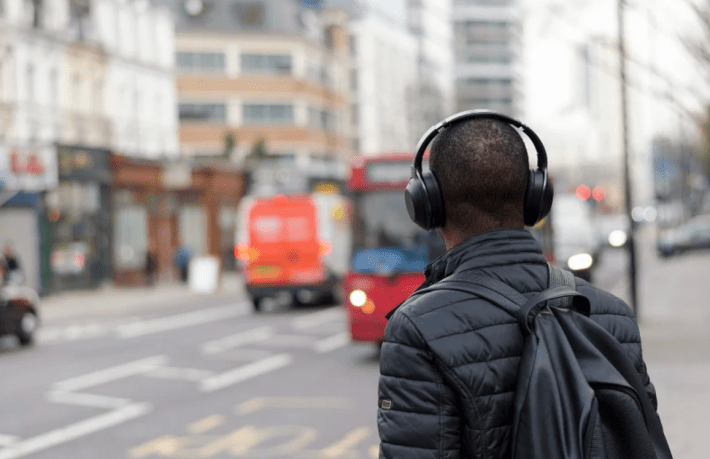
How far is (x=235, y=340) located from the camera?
1998 cm

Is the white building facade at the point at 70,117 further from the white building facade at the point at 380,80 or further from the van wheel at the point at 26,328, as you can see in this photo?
the white building facade at the point at 380,80

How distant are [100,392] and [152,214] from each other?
108ft

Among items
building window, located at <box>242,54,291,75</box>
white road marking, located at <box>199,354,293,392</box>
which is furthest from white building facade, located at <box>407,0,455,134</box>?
white road marking, located at <box>199,354,293,392</box>

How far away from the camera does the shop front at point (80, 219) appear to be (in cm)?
3712

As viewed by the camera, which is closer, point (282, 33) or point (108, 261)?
point (108, 261)

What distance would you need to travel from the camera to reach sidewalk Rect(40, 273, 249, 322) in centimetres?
2995

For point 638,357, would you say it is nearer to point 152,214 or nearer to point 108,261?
point 108,261

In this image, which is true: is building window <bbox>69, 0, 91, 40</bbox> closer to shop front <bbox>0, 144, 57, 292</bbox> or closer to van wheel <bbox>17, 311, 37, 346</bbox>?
shop front <bbox>0, 144, 57, 292</bbox>

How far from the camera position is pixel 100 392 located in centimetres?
1352

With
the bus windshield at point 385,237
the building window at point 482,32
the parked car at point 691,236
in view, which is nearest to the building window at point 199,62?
the parked car at point 691,236

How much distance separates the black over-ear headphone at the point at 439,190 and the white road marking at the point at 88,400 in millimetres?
10222

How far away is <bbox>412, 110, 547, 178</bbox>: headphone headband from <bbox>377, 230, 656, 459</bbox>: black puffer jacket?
407 millimetres

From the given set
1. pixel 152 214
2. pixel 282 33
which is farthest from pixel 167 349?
pixel 282 33

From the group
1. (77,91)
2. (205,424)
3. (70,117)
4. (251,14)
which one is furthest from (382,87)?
(205,424)
